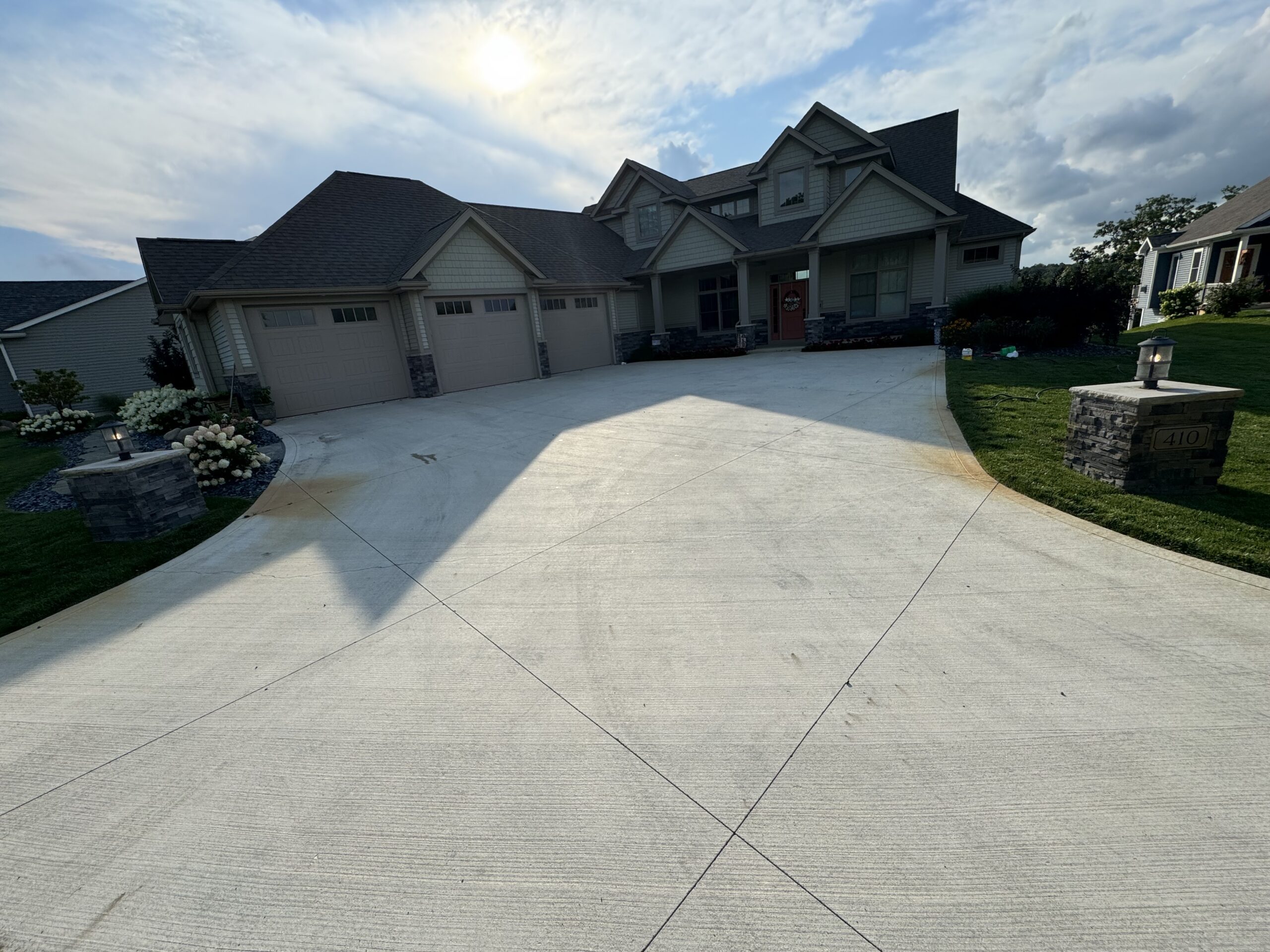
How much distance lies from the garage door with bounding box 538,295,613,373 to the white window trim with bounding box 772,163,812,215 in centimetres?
732

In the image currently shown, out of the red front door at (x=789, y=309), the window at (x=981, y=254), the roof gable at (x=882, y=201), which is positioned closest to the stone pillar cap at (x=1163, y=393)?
the roof gable at (x=882, y=201)

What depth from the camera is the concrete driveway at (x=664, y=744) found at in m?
1.78

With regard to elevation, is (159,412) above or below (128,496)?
above

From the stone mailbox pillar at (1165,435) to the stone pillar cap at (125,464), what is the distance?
30.5 feet

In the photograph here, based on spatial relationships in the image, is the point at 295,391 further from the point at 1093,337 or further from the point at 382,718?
the point at 1093,337

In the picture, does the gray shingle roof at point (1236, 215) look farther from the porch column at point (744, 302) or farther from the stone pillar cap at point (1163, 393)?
the stone pillar cap at point (1163, 393)

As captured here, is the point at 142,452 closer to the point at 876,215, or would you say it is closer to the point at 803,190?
the point at 876,215

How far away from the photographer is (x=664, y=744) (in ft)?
8.02

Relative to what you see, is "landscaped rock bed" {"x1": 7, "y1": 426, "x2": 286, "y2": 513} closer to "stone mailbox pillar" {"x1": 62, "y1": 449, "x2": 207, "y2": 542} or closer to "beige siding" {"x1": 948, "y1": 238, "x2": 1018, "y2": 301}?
"stone mailbox pillar" {"x1": 62, "y1": 449, "x2": 207, "y2": 542}

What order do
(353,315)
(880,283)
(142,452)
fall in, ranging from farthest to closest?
(880,283), (353,315), (142,452)

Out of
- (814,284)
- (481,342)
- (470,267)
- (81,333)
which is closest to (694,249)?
(814,284)

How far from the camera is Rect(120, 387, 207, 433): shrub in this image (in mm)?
10320

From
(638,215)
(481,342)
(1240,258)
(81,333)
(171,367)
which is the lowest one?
(481,342)

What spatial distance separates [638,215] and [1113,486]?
20873 millimetres
